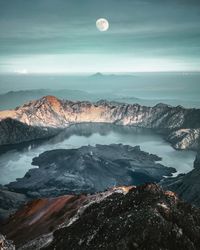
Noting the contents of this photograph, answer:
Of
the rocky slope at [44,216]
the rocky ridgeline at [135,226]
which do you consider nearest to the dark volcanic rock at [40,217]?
the rocky slope at [44,216]

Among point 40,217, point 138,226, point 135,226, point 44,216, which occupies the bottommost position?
point 40,217

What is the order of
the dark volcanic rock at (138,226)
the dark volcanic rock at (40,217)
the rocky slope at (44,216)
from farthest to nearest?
1. the dark volcanic rock at (40,217)
2. the rocky slope at (44,216)
3. the dark volcanic rock at (138,226)

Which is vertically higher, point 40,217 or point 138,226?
point 138,226

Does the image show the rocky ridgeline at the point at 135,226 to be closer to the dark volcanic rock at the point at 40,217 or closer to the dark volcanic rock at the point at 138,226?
the dark volcanic rock at the point at 138,226

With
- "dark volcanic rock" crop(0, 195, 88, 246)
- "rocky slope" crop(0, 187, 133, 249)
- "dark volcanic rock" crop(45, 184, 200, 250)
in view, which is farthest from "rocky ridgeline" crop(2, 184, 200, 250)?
"dark volcanic rock" crop(0, 195, 88, 246)

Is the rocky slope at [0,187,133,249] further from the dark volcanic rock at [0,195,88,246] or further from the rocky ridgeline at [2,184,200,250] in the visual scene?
the rocky ridgeline at [2,184,200,250]

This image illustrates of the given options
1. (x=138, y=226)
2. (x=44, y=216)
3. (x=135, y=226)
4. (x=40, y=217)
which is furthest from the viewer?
(x=40, y=217)

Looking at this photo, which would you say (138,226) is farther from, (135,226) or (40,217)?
(40,217)

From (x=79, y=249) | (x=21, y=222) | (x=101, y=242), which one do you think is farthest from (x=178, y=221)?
(x=21, y=222)

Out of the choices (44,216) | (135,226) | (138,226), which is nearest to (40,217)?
(44,216)
